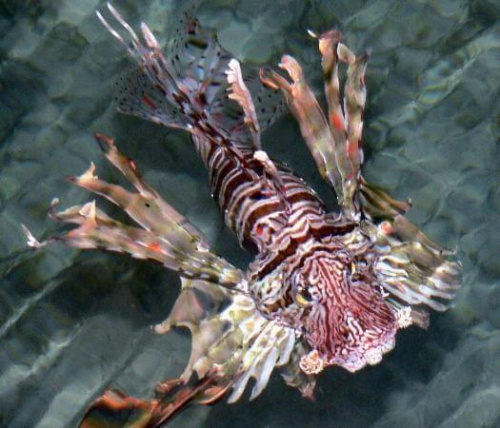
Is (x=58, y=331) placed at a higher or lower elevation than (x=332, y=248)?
lower

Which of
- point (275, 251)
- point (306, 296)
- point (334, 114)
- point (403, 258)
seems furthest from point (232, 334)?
point (334, 114)

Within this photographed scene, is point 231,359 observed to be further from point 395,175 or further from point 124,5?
point 124,5

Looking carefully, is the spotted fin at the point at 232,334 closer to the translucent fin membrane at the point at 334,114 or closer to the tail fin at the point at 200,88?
the translucent fin membrane at the point at 334,114

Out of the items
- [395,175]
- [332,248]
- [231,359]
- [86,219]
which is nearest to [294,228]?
[332,248]

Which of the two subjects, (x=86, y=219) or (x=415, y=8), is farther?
(x=415, y=8)

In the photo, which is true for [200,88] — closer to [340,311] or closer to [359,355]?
[340,311]

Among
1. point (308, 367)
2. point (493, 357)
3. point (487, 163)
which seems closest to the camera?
point (308, 367)

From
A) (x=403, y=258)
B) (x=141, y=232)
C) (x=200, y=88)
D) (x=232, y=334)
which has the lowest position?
(x=232, y=334)
